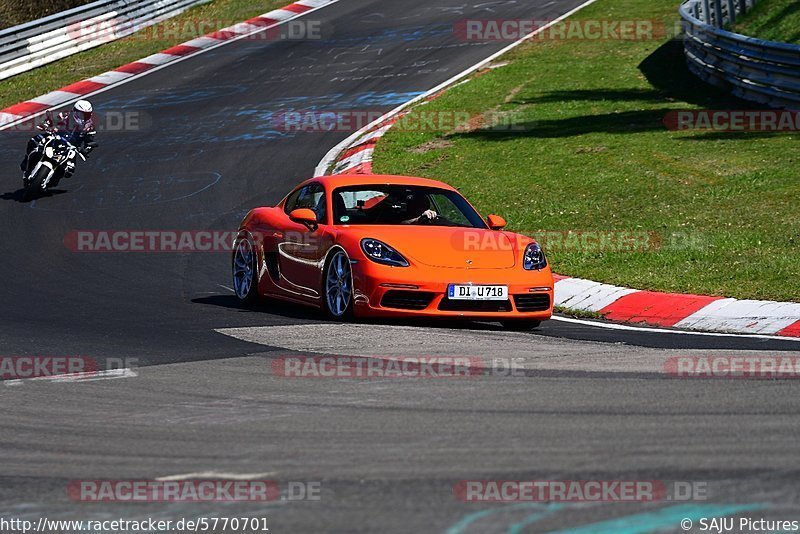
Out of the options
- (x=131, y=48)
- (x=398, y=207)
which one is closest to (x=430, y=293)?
(x=398, y=207)

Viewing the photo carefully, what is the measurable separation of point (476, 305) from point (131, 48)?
2366cm

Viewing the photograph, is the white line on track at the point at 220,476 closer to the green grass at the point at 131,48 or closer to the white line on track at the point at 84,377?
the white line on track at the point at 84,377

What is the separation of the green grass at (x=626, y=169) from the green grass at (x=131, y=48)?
926 centimetres

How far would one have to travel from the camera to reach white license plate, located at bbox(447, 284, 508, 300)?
1059 cm

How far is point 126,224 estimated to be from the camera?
58.2 feet

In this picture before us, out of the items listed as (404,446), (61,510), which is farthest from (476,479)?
(61,510)

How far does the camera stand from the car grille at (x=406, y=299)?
416 inches

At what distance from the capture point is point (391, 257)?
10.8 metres

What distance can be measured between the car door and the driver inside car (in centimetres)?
76

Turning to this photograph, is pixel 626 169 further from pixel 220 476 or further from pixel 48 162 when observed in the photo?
pixel 220 476

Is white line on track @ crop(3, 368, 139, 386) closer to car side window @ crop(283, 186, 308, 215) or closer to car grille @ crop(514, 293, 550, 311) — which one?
car grille @ crop(514, 293, 550, 311)

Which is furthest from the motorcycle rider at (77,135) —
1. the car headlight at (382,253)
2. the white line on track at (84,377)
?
the white line on track at (84,377)

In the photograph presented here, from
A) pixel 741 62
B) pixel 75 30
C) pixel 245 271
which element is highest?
pixel 75 30

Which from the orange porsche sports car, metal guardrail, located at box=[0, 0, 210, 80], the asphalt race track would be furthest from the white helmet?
metal guardrail, located at box=[0, 0, 210, 80]
